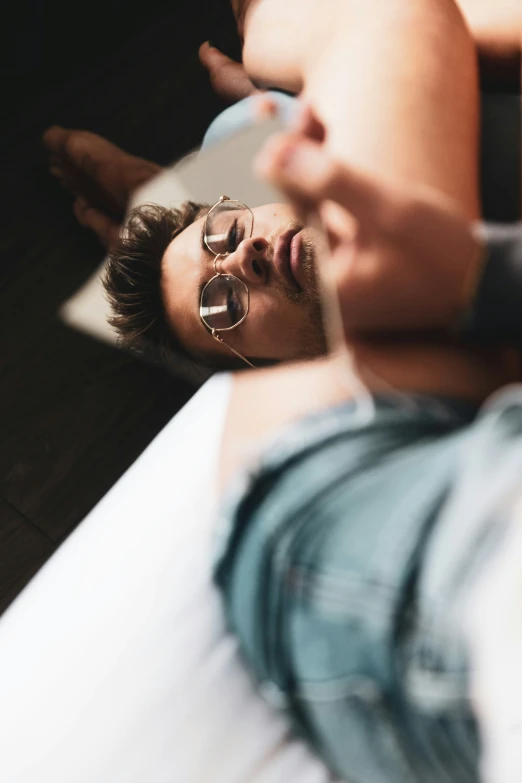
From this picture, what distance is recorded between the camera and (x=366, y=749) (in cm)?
41

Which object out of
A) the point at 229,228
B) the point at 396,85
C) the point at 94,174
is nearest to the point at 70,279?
the point at 94,174

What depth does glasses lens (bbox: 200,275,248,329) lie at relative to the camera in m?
0.65

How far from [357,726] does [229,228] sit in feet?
1.67

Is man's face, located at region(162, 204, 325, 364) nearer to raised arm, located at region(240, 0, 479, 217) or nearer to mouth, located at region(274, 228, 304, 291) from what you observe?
mouth, located at region(274, 228, 304, 291)

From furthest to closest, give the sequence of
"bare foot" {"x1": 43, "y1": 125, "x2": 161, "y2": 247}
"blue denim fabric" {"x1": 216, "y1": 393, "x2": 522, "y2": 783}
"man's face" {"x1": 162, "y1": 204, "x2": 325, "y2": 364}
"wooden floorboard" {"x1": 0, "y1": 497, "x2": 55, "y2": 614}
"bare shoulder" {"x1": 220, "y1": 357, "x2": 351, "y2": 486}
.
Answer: "bare foot" {"x1": 43, "y1": 125, "x2": 161, "y2": 247} → "wooden floorboard" {"x1": 0, "y1": 497, "x2": 55, "y2": 614} → "man's face" {"x1": 162, "y1": 204, "x2": 325, "y2": 364} → "bare shoulder" {"x1": 220, "y1": 357, "x2": 351, "y2": 486} → "blue denim fabric" {"x1": 216, "y1": 393, "x2": 522, "y2": 783}

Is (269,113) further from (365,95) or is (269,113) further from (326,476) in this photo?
(326,476)

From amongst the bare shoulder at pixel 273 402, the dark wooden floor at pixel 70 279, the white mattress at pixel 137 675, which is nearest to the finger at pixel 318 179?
the bare shoulder at pixel 273 402

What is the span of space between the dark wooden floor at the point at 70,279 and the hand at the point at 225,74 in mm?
23

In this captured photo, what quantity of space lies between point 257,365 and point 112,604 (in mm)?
288

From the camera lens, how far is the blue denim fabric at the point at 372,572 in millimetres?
327

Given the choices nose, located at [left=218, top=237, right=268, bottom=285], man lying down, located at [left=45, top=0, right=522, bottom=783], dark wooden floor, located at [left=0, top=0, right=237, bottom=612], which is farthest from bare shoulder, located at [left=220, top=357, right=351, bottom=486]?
dark wooden floor, located at [left=0, top=0, right=237, bottom=612]

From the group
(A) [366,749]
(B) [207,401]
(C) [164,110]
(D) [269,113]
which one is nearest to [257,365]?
(B) [207,401]

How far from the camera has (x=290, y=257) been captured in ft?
2.01

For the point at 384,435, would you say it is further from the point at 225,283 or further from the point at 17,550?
the point at 17,550
